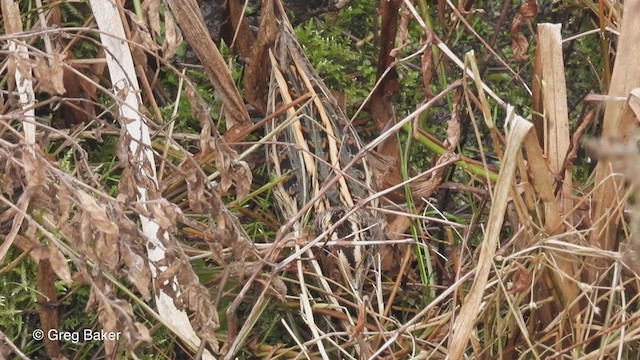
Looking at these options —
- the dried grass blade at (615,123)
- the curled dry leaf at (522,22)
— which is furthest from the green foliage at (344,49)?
the dried grass blade at (615,123)

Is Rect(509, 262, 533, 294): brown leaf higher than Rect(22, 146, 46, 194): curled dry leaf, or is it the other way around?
Rect(22, 146, 46, 194): curled dry leaf

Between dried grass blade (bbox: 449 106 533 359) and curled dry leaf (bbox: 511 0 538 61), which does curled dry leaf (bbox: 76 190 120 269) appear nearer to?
dried grass blade (bbox: 449 106 533 359)

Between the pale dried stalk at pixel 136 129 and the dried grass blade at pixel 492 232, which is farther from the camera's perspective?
the pale dried stalk at pixel 136 129

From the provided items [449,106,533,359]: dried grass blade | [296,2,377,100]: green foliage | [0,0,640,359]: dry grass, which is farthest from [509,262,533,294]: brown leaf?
Result: [296,2,377,100]: green foliage

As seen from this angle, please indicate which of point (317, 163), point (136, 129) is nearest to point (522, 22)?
point (317, 163)

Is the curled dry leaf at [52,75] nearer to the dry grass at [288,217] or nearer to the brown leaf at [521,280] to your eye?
the dry grass at [288,217]

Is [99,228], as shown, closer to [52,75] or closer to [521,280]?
[52,75]

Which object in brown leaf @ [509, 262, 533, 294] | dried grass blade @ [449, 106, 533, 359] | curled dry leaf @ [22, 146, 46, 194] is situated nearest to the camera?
curled dry leaf @ [22, 146, 46, 194]

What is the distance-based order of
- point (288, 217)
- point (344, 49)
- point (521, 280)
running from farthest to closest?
point (344, 49) < point (288, 217) < point (521, 280)

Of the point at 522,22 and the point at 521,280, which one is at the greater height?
the point at 522,22

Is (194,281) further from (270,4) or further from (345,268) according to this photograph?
(270,4)

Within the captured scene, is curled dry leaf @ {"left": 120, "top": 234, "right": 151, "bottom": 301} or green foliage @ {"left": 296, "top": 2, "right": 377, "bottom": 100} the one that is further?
green foliage @ {"left": 296, "top": 2, "right": 377, "bottom": 100}

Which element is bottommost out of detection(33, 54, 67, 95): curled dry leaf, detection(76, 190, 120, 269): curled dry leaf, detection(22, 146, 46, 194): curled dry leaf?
detection(76, 190, 120, 269): curled dry leaf

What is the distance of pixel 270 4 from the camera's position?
2094 mm
